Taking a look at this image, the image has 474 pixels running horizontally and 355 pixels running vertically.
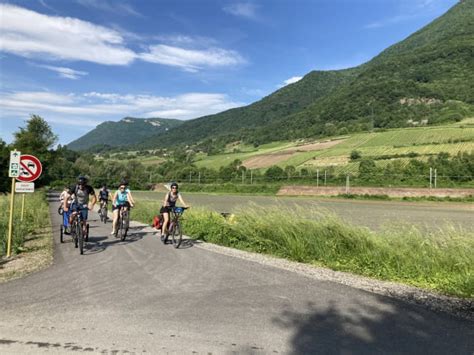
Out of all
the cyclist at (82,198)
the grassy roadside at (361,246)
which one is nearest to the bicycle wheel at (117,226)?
the cyclist at (82,198)

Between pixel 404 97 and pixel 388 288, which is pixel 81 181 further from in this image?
pixel 404 97

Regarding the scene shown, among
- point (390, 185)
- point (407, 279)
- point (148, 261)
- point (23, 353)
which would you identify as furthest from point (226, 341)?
point (390, 185)

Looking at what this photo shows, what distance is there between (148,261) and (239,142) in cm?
13424

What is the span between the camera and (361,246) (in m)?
9.12

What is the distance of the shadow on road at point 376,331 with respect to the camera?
4344 mm

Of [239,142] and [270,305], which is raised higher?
[239,142]

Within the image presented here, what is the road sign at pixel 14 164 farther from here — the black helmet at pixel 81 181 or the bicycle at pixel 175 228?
the bicycle at pixel 175 228

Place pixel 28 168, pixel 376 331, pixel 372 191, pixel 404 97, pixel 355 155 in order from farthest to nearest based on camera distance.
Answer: pixel 404 97 → pixel 355 155 → pixel 372 191 → pixel 28 168 → pixel 376 331

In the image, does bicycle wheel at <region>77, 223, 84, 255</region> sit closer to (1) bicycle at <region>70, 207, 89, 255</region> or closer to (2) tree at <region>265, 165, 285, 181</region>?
(1) bicycle at <region>70, 207, 89, 255</region>

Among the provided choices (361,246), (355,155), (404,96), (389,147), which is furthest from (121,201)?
(404,96)

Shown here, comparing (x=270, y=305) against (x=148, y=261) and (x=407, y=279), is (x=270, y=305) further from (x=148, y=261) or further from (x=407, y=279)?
(x=148, y=261)

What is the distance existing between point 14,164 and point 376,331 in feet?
30.6

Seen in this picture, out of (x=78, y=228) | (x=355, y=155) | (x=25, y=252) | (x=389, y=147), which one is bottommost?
(x=25, y=252)

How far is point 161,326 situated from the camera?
4.96 meters
